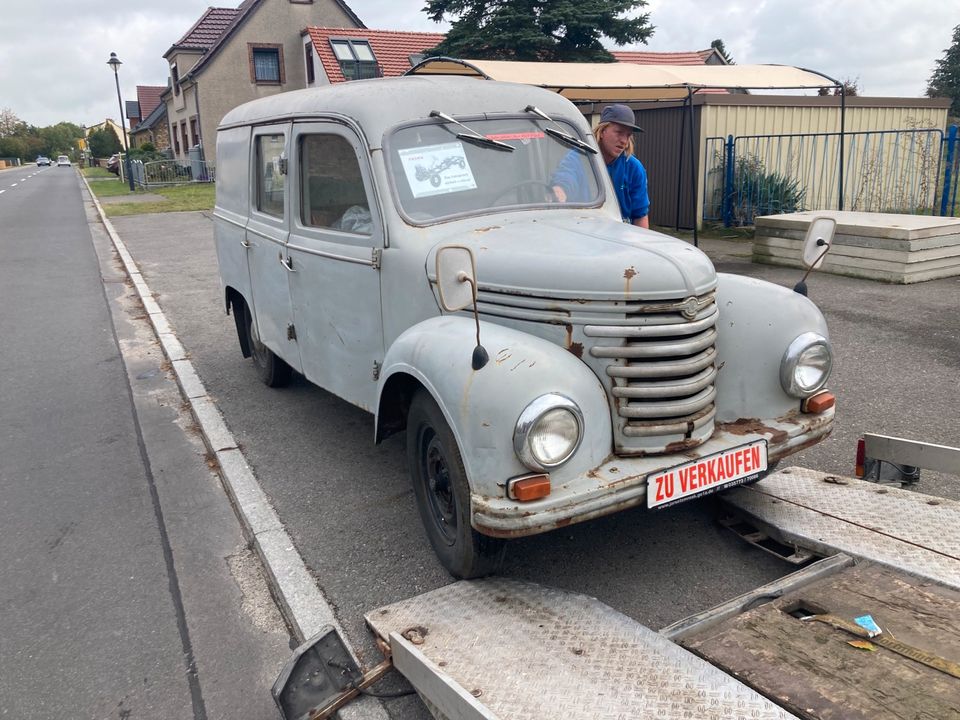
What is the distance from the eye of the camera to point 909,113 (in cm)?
1562

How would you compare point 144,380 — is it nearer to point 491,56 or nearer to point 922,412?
point 922,412

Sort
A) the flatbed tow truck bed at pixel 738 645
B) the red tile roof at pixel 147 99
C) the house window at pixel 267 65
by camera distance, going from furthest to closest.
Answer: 1. the red tile roof at pixel 147 99
2. the house window at pixel 267 65
3. the flatbed tow truck bed at pixel 738 645

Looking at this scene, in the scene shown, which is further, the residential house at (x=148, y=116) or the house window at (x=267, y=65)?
the residential house at (x=148, y=116)

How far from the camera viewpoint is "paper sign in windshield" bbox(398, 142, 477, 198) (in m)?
4.02

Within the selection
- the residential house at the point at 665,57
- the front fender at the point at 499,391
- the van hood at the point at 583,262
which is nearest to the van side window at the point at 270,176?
the van hood at the point at 583,262

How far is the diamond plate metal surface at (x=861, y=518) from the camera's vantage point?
123 inches

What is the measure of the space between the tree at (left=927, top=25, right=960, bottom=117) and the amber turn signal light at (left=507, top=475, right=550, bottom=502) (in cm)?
5203

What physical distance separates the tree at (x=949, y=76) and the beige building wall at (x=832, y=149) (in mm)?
36683

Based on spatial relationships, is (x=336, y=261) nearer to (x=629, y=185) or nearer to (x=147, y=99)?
(x=629, y=185)

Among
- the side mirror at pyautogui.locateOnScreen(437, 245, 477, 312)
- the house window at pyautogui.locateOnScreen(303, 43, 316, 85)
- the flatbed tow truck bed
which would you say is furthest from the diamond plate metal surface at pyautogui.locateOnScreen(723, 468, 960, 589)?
the house window at pyautogui.locateOnScreen(303, 43, 316, 85)

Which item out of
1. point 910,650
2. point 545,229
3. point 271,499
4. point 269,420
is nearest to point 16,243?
point 269,420

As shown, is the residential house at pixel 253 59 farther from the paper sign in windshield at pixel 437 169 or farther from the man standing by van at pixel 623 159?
the paper sign in windshield at pixel 437 169

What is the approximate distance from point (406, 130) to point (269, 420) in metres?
2.57

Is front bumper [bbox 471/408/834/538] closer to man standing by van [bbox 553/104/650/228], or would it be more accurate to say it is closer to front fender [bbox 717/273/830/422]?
front fender [bbox 717/273/830/422]
